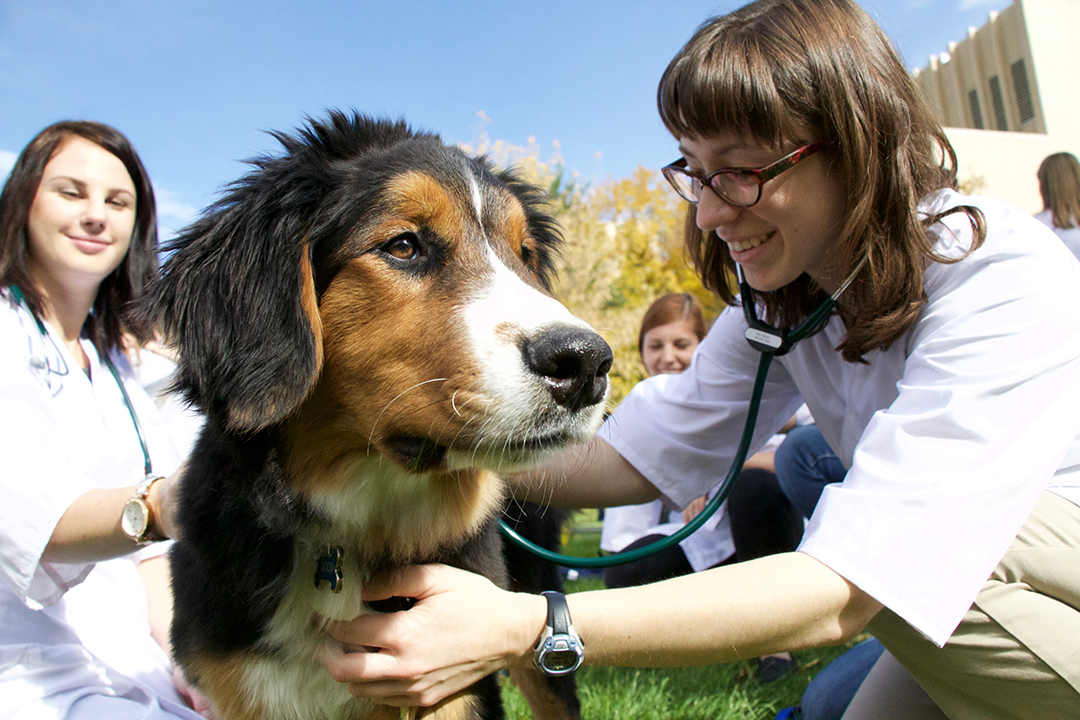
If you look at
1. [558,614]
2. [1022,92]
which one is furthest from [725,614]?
[1022,92]

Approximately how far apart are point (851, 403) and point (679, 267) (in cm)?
902

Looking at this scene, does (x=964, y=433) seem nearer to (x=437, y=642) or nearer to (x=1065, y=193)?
(x=437, y=642)

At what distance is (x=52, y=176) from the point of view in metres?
2.88

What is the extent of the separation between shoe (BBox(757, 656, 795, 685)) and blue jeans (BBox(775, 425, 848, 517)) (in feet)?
2.94

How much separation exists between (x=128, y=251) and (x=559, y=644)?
2577 millimetres

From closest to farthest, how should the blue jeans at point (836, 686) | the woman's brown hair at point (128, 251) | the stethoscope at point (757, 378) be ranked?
the stethoscope at point (757, 378), the woman's brown hair at point (128, 251), the blue jeans at point (836, 686)

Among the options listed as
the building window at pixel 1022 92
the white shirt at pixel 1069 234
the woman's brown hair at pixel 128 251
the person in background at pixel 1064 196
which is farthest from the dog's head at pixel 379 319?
the building window at pixel 1022 92

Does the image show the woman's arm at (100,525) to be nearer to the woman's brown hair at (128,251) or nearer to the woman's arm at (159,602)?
the woman's arm at (159,602)

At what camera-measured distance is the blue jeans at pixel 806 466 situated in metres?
3.40

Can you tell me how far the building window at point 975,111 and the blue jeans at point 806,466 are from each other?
95.4 ft

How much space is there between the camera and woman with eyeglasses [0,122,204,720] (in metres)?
2.12

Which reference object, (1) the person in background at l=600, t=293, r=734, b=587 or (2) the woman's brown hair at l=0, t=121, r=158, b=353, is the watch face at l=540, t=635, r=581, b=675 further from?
(2) the woman's brown hair at l=0, t=121, r=158, b=353

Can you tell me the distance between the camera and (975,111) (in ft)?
88.9

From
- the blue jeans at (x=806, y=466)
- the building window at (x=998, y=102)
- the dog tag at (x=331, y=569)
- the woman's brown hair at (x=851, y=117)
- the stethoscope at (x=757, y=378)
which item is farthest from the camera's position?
the building window at (x=998, y=102)
